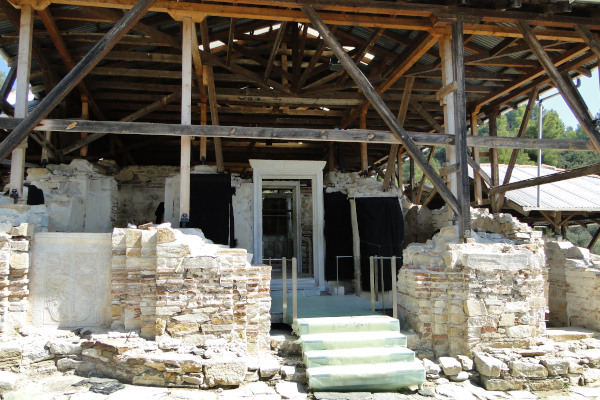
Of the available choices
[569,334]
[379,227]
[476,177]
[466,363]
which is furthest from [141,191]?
[569,334]

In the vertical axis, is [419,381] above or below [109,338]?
below

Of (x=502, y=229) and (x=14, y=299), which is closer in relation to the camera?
(x=14, y=299)

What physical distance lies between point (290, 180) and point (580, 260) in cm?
711

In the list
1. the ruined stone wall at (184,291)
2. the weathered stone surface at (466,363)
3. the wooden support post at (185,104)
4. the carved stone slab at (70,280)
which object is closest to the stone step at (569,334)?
the weathered stone surface at (466,363)

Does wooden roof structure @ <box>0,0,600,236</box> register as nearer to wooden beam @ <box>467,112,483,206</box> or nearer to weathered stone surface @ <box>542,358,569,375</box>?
wooden beam @ <box>467,112,483,206</box>

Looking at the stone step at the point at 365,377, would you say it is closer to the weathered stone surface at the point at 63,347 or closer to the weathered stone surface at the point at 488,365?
the weathered stone surface at the point at 488,365

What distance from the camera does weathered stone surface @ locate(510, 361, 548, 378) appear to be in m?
6.46

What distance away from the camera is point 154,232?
6465 mm

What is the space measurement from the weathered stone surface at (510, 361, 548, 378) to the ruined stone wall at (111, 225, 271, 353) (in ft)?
12.3

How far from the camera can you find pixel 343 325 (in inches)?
265

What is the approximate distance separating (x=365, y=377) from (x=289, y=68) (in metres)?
9.81

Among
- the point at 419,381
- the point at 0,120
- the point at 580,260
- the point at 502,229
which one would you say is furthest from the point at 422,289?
the point at 0,120

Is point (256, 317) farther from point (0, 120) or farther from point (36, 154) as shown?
point (36, 154)

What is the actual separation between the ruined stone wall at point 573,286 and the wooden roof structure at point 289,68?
8.07ft
